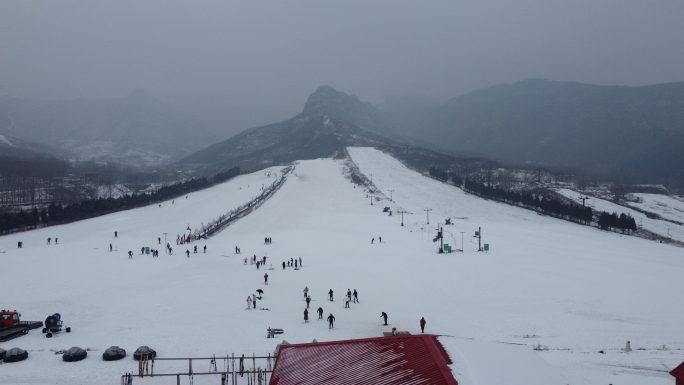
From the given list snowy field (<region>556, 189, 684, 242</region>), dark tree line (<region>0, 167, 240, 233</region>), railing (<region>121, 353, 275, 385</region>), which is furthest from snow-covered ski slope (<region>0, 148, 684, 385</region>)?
snowy field (<region>556, 189, 684, 242</region>)

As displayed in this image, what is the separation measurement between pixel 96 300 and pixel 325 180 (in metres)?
67.6

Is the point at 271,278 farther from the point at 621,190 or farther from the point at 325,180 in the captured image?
the point at 621,190

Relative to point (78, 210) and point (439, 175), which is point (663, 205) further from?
point (78, 210)

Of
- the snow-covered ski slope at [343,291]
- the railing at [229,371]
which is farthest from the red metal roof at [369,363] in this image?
the railing at [229,371]

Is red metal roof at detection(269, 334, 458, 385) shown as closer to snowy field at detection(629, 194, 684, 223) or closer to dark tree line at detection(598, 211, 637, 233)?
dark tree line at detection(598, 211, 637, 233)

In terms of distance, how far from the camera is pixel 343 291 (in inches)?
992

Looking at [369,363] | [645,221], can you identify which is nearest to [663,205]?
[645,221]

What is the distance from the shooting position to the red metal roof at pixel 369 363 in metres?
9.49

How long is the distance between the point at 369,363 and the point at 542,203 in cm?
6254

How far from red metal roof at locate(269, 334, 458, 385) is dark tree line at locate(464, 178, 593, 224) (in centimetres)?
5680

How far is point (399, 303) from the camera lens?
23.0 meters

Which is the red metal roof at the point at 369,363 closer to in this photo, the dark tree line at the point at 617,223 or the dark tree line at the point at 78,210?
the dark tree line at the point at 78,210

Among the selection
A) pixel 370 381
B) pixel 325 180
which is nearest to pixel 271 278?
pixel 370 381

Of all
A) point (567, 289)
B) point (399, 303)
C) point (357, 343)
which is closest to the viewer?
point (357, 343)
